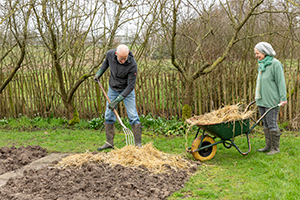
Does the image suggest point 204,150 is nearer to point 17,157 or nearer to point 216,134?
point 216,134

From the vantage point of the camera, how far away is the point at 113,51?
4.71m

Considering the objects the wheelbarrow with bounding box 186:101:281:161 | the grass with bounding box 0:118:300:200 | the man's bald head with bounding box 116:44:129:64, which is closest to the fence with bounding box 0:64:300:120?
the grass with bounding box 0:118:300:200

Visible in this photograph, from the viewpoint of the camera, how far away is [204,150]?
14.6 feet

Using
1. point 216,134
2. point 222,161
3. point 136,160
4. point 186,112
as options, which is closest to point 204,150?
point 222,161

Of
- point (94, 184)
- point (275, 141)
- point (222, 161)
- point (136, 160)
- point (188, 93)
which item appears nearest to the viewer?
point (94, 184)

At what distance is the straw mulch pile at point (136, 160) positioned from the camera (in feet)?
12.3

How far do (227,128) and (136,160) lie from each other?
1.37m

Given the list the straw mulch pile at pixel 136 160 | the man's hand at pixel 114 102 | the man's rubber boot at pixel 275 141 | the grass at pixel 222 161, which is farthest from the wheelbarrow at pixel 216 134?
the man's hand at pixel 114 102

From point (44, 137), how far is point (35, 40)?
9.49ft

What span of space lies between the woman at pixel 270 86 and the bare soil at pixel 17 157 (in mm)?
3695

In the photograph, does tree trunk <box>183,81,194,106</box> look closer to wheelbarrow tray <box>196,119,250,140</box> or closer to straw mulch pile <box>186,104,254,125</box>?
straw mulch pile <box>186,104,254,125</box>

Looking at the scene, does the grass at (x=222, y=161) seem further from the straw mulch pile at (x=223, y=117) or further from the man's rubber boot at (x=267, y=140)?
the straw mulch pile at (x=223, y=117)

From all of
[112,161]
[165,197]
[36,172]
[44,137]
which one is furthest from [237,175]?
[44,137]

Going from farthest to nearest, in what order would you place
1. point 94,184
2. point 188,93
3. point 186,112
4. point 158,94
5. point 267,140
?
1. point 158,94
2. point 186,112
3. point 188,93
4. point 267,140
5. point 94,184
